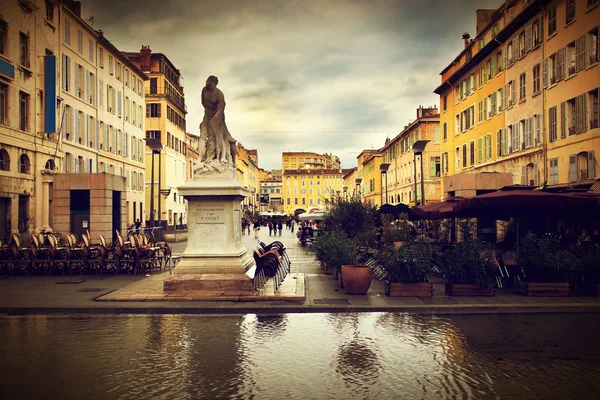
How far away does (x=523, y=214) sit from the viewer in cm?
1661

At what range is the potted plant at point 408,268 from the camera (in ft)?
41.3

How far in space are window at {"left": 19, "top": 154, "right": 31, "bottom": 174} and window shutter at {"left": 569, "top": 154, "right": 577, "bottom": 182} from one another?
28.8 metres

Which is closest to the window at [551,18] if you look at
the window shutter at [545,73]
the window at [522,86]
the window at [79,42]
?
the window shutter at [545,73]

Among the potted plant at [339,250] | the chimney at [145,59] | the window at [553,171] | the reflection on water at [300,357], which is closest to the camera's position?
the reflection on water at [300,357]

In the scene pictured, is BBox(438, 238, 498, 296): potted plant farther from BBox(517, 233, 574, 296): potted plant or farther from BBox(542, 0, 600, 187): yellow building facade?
BBox(542, 0, 600, 187): yellow building facade

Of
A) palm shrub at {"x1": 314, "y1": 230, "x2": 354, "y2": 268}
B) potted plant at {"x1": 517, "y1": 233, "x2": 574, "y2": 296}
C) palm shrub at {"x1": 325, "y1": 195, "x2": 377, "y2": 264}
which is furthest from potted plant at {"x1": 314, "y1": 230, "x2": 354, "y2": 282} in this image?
potted plant at {"x1": 517, "y1": 233, "x2": 574, "y2": 296}

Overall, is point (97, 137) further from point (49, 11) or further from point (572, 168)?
point (572, 168)

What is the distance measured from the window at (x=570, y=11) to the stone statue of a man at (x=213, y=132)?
2100 cm

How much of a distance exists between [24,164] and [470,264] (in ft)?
86.9

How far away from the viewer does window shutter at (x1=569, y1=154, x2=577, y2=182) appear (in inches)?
1030

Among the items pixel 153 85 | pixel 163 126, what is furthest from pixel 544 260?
pixel 153 85

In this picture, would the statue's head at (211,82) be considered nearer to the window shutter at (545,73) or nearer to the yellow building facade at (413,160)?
the window shutter at (545,73)

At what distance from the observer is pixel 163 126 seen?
6278 centimetres

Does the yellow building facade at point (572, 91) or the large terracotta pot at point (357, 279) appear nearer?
the large terracotta pot at point (357, 279)
